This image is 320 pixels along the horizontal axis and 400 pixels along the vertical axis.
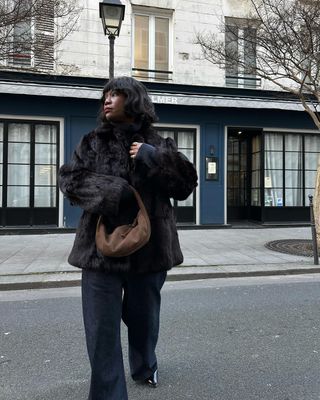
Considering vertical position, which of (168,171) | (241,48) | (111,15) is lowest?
(168,171)

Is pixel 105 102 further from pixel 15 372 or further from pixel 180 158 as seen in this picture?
pixel 15 372

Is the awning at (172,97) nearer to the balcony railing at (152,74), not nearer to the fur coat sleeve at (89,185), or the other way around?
the balcony railing at (152,74)

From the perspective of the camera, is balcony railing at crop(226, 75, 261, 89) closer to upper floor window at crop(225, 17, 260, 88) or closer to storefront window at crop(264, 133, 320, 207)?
upper floor window at crop(225, 17, 260, 88)

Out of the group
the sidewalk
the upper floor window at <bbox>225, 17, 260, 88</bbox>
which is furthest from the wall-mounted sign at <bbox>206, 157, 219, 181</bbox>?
the upper floor window at <bbox>225, 17, 260, 88</bbox>

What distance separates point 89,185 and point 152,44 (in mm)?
11853

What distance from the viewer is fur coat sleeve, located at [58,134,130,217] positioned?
228 cm

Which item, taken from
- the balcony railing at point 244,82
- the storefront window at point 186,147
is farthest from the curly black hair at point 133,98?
the balcony railing at point 244,82

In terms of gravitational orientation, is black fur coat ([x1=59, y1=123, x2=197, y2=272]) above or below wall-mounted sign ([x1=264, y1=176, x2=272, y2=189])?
below

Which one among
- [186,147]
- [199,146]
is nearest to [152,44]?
[186,147]

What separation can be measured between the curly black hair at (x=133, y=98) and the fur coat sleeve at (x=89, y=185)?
0.27 meters

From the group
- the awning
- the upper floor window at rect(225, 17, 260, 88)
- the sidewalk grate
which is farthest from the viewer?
the awning

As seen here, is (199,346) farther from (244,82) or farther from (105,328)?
(244,82)

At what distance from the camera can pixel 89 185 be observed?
2.33m

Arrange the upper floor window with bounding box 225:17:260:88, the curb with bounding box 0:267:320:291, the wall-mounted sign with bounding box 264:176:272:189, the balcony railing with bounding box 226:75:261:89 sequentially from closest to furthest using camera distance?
the curb with bounding box 0:267:320:291 < the upper floor window with bounding box 225:17:260:88 < the balcony railing with bounding box 226:75:261:89 < the wall-mounted sign with bounding box 264:176:272:189
